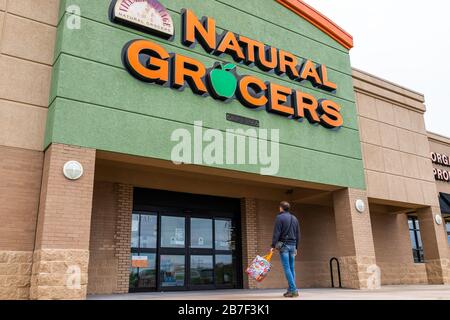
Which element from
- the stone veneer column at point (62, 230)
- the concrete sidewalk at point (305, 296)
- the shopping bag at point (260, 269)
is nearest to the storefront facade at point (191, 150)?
the stone veneer column at point (62, 230)

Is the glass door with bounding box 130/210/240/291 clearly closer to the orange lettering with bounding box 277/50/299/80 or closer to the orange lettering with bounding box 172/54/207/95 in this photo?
the orange lettering with bounding box 172/54/207/95

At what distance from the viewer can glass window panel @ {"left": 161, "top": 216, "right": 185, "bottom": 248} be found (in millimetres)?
12219

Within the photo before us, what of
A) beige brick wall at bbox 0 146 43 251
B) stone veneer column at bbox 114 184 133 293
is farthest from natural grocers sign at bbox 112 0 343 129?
stone veneer column at bbox 114 184 133 293

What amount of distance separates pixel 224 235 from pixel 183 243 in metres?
1.69

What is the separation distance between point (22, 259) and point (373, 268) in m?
10.2

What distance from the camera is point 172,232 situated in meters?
12.4

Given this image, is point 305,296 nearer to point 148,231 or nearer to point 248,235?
point 248,235

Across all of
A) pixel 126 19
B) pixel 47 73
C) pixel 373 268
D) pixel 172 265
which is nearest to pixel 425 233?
pixel 373 268

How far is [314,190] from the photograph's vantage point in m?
14.0

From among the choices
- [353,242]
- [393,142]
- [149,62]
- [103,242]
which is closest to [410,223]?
[393,142]

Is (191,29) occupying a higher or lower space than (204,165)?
higher

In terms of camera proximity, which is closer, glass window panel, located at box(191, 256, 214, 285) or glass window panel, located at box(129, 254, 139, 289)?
glass window panel, located at box(129, 254, 139, 289)

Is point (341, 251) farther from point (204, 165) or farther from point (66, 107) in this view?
point (66, 107)

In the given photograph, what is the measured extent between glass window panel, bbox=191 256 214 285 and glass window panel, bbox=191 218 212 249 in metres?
0.40
